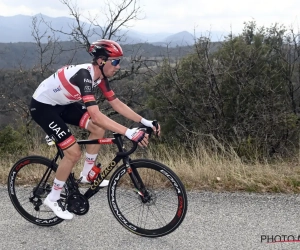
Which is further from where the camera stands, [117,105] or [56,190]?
[117,105]

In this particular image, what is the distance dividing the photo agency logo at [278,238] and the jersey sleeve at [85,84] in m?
1.95

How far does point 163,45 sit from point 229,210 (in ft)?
26.5

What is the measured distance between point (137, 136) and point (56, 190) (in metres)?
1.11

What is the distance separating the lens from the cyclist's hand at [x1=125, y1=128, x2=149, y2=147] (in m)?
3.01

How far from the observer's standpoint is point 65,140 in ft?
11.0

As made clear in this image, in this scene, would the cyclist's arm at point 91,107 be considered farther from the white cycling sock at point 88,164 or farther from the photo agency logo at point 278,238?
the photo agency logo at point 278,238

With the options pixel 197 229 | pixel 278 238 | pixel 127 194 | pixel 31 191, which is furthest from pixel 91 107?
pixel 278 238

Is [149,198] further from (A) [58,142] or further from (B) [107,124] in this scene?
(A) [58,142]

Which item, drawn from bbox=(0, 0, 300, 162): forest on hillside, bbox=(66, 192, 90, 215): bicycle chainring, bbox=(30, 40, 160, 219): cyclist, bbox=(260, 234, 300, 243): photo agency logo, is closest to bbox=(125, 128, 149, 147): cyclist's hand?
bbox=(30, 40, 160, 219): cyclist

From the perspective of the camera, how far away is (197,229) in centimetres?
339

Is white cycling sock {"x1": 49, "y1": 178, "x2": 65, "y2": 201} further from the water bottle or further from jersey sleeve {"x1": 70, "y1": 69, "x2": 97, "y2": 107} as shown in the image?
jersey sleeve {"x1": 70, "y1": 69, "x2": 97, "y2": 107}

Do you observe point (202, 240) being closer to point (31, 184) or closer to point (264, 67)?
point (31, 184)

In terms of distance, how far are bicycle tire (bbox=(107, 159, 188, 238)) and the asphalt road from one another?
11 cm

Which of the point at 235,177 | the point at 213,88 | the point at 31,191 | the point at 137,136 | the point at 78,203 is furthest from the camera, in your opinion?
the point at 213,88
